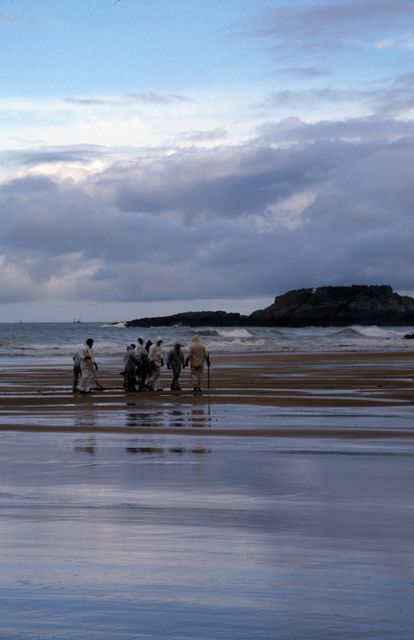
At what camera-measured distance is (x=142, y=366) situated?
34.1 metres

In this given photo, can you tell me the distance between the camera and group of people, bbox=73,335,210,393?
32.9m

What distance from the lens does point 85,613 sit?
6773 mm

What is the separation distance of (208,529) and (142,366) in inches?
964

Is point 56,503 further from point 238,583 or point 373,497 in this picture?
point 238,583

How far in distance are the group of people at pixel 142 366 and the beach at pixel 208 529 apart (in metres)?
10.7

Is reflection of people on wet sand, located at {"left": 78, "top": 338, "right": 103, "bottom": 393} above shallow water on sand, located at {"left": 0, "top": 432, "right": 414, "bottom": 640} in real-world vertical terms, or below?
above

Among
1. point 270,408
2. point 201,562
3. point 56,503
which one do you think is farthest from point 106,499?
point 270,408

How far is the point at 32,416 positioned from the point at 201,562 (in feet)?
53.8

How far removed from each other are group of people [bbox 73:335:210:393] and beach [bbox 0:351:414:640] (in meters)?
10.7

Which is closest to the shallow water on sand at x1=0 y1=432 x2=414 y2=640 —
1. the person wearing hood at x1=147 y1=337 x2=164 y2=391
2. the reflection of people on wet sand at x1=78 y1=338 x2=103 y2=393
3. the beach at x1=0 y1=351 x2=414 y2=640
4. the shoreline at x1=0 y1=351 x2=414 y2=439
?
the beach at x1=0 y1=351 x2=414 y2=640

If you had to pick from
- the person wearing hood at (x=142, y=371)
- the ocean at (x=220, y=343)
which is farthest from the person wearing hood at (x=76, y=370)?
the ocean at (x=220, y=343)

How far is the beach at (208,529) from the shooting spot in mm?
6703

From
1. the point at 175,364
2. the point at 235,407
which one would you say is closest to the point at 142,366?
the point at 175,364

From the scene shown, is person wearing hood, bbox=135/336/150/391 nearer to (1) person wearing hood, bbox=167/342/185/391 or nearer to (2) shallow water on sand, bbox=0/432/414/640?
(1) person wearing hood, bbox=167/342/185/391
